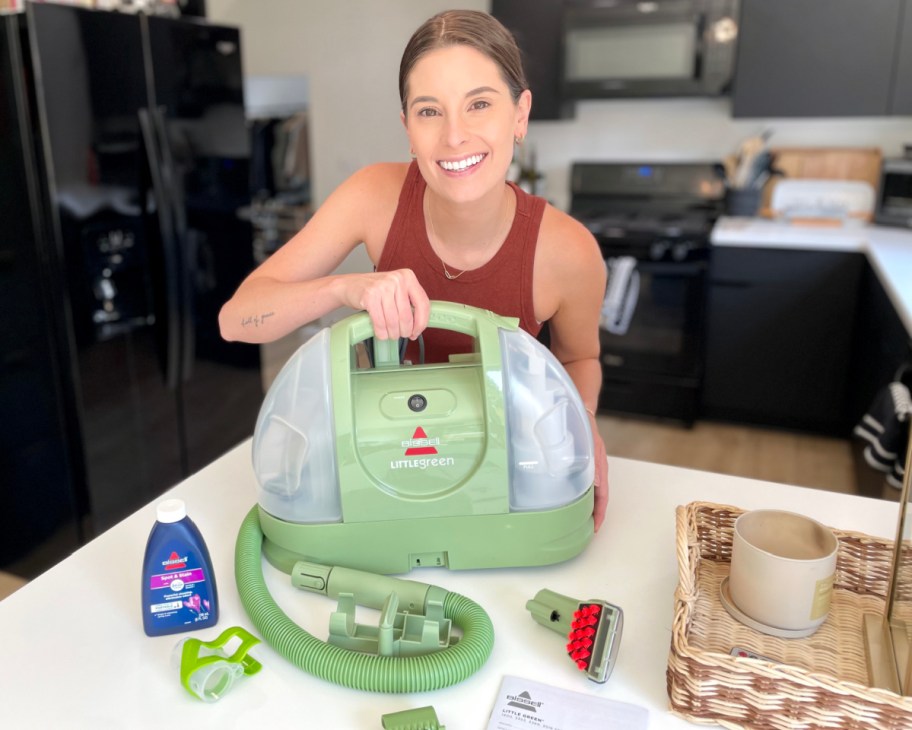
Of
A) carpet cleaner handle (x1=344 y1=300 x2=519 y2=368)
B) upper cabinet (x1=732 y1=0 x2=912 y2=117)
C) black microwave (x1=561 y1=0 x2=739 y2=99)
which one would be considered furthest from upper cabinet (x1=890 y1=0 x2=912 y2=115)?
carpet cleaner handle (x1=344 y1=300 x2=519 y2=368)

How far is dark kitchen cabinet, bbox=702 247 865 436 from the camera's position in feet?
10.5

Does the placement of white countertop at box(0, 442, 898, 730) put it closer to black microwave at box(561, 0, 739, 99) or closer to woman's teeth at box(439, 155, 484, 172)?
woman's teeth at box(439, 155, 484, 172)

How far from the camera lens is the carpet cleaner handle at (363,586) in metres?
0.88

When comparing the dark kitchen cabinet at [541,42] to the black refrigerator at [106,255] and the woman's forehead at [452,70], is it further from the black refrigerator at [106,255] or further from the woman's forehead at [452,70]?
the woman's forehead at [452,70]

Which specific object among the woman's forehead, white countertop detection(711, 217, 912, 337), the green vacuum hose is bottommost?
the green vacuum hose

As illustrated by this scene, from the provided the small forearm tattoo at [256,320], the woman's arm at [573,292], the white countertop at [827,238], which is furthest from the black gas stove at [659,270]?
the small forearm tattoo at [256,320]

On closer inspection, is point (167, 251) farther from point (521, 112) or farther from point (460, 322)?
point (460, 322)

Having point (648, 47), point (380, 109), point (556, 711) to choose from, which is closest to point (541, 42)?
point (648, 47)

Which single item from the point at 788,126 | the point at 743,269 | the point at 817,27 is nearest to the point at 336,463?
the point at 743,269

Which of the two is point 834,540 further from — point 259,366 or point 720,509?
point 259,366

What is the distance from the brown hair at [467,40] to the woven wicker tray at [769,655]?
65 cm

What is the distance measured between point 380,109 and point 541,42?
2.83ft

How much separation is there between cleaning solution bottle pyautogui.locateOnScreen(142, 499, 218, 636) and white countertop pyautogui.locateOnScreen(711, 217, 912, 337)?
2.42m

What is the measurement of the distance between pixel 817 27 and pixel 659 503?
2800 mm
